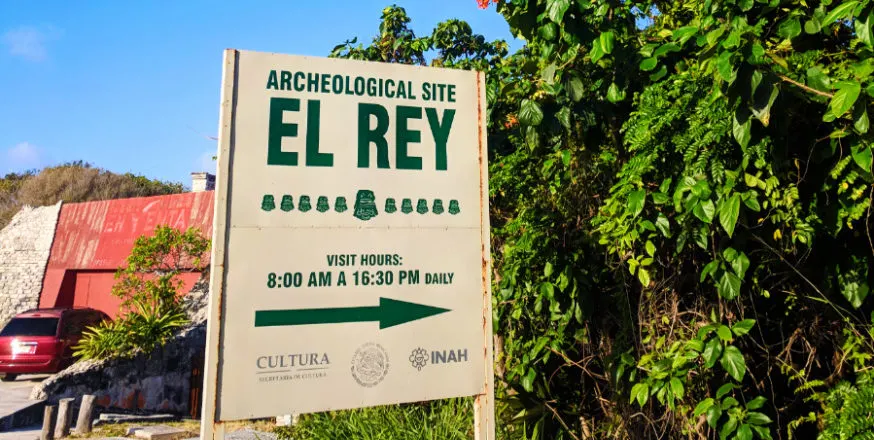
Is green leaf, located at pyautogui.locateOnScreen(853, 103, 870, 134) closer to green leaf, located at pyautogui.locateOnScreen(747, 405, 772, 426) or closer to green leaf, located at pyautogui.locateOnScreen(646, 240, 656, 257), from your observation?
green leaf, located at pyautogui.locateOnScreen(646, 240, 656, 257)

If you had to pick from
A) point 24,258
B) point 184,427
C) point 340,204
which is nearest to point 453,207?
point 340,204

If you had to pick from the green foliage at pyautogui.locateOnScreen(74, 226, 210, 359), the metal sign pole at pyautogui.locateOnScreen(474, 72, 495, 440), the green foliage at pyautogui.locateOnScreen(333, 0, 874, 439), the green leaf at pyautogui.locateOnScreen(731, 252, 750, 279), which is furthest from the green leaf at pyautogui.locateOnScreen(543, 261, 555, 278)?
the green foliage at pyautogui.locateOnScreen(74, 226, 210, 359)

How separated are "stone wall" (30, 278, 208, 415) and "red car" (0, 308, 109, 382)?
2128 mm

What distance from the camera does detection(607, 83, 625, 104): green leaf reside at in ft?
12.6

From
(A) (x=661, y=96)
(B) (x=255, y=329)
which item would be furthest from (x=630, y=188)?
(B) (x=255, y=329)

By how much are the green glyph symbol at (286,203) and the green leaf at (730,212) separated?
6.72 ft

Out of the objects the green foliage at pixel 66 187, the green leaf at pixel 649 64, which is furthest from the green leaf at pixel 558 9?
the green foliage at pixel 66 187

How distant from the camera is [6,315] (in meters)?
21.5

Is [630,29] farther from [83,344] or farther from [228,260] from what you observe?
[83,344]

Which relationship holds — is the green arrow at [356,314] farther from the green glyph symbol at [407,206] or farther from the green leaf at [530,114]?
the green leaf at [530,114]

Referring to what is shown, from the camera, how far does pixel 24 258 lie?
22219mm

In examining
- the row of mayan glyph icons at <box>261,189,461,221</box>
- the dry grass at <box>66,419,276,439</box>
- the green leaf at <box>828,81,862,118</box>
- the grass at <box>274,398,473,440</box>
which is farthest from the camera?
Result: the dry grass at <box>66,419,276,439</box>

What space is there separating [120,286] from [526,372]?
43.2ft

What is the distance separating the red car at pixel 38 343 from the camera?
14875mm
